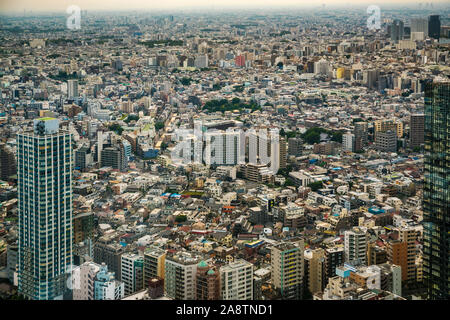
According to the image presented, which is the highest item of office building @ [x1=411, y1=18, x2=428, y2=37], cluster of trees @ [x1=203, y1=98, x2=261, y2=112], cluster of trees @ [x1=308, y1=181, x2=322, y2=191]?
office building @ [x1=411, y1=18, x2=428, y2=37]

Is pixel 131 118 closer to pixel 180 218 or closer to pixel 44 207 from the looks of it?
pixel 180 218

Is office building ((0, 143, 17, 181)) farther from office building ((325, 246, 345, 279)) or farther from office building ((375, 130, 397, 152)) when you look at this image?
office building ((375, 130, 397, 152))

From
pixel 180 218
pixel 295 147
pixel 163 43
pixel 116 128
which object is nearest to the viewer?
pixel 180 218

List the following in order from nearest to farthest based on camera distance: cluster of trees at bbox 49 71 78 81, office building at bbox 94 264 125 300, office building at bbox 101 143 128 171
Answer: office building at bbox 94 264 125 300 < office building at bbox 101 143 128 171 < cluster of trees at bbox 49 71 78 81

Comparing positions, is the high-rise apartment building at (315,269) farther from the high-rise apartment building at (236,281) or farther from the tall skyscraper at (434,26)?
the tall skyscraper at (434,26)

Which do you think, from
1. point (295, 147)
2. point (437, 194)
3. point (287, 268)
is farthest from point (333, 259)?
point (295, 147)

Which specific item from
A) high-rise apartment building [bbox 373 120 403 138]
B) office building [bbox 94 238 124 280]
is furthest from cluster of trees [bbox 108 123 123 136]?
office building [bbox 94 238 124 280]

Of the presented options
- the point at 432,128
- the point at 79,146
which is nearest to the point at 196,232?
the point at 432,128

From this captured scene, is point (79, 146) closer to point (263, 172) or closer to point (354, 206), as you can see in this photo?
point (263, 172)
